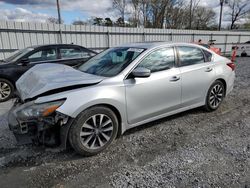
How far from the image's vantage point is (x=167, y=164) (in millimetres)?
2617

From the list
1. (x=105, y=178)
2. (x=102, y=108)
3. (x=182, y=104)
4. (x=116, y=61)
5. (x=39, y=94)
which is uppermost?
(x=116, y=61)

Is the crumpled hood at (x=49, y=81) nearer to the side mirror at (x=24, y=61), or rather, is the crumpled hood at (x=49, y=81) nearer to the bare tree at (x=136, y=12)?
the side mirror at (x=24, y=61)

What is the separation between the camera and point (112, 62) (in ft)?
11.2

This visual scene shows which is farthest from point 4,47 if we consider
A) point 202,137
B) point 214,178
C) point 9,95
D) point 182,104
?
point 214,178

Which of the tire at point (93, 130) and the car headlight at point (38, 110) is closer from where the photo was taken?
the car headlight at point (38, 110)

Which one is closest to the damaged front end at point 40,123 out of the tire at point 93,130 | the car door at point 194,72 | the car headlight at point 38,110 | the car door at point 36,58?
the car headlight at point 38,110

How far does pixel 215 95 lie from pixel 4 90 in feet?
17.5

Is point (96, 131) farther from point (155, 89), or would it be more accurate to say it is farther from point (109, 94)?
point (155, 89)

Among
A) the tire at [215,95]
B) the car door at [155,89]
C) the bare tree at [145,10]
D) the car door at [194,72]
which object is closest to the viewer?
the car door at [155,89]

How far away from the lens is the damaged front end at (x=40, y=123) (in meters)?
2.45

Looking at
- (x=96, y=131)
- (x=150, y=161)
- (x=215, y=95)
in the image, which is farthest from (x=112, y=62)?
(x=215, y=95)

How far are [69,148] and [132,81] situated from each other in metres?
1.40

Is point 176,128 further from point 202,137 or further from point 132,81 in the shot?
point 132,81

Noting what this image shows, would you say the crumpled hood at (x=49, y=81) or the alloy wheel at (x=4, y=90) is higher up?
the crumpled hood at (x=49, y=81)
